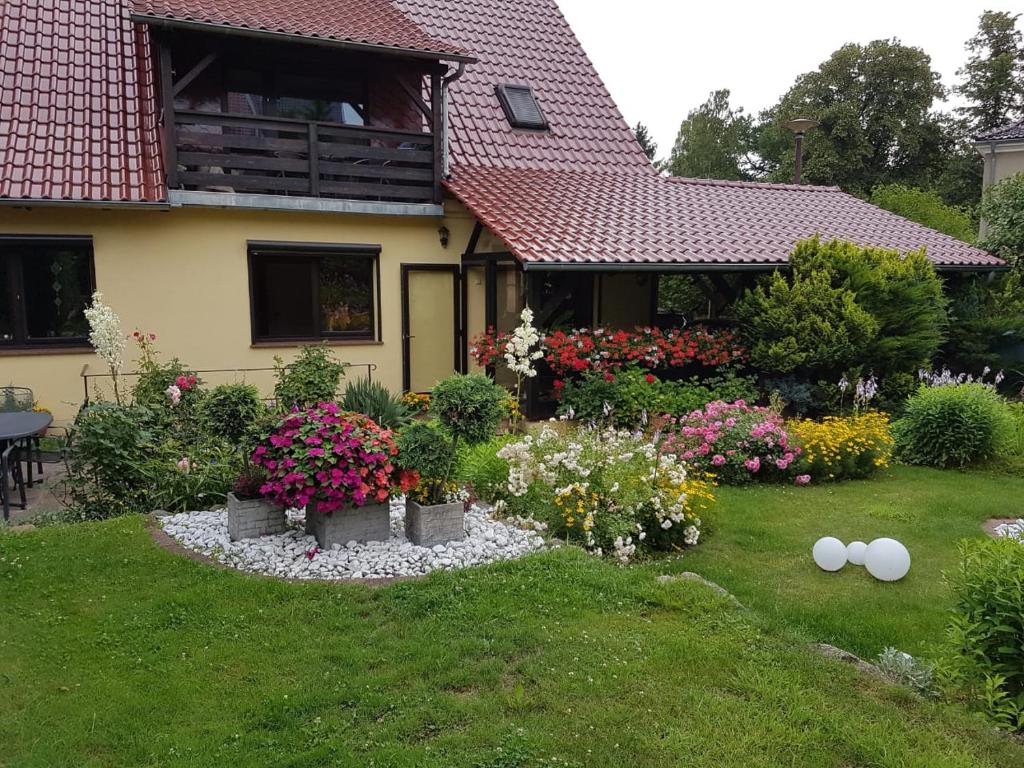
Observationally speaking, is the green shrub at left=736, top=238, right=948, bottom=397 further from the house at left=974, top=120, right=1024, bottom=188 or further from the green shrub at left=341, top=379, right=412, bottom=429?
the house at left=974, top=120, right=1024, bottom=188

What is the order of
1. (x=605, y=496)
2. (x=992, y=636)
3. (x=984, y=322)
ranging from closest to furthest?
(x=992, y=636) → (x=605, y=496) → (x=984, y=322)

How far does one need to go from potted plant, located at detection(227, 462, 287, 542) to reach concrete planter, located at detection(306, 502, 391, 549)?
0.24 meters

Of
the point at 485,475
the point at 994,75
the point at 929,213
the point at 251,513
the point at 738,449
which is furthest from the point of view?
the point at 994,75

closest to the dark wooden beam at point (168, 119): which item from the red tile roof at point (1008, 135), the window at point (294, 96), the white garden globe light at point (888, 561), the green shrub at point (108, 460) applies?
the window at point (294, 96)

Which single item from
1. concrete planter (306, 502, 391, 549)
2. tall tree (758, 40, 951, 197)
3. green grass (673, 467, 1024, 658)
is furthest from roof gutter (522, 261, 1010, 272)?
tall tree (758, 40, 951, 197)

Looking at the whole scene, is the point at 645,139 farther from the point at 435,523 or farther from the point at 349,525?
the point at 349,525

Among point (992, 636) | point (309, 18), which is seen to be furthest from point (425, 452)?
point (309, 18)

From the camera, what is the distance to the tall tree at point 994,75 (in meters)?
31.8

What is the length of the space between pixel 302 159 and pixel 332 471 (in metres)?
6.62

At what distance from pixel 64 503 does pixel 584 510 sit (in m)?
4.67

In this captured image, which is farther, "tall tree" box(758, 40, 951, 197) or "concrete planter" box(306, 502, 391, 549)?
"tall tree" box(758, 40, 951, 197)

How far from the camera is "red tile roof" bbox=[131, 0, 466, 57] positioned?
368 inches

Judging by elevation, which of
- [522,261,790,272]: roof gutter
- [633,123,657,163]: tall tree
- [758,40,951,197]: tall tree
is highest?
[633,123,657,163]: tall tree

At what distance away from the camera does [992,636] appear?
3.39m
